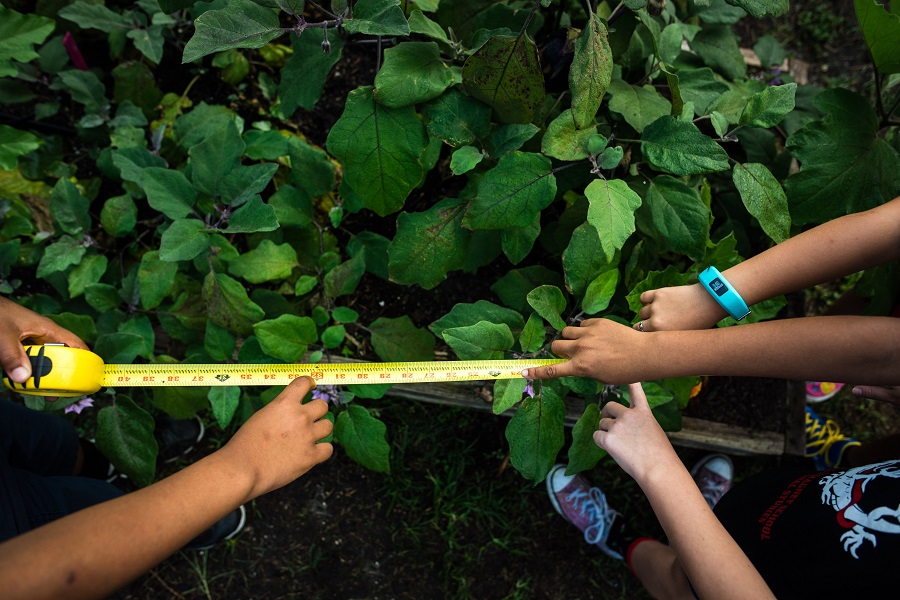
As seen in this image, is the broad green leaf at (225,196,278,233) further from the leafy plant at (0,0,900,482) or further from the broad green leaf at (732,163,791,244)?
the broad green leaf at (732,163,791,244)

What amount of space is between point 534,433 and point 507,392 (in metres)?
0.18

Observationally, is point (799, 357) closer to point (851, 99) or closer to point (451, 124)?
point (851, 99)

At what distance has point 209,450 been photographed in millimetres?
2637

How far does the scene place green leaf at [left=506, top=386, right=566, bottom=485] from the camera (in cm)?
180

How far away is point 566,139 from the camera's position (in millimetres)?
1684

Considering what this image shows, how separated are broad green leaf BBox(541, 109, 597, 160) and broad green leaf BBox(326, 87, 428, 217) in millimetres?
403

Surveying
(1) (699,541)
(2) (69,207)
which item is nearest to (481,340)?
(1) (699,541)

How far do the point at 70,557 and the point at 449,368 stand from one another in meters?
1.11

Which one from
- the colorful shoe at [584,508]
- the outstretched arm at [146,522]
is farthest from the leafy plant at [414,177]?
the colorful shoe at [584,508]

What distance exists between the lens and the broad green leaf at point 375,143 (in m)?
1.74

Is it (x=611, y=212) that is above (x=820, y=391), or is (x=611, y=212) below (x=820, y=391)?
above

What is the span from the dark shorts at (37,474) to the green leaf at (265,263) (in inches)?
32.2

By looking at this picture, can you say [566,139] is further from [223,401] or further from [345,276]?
[223,401]

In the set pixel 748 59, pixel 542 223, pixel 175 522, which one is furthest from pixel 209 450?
pixel 748 59
